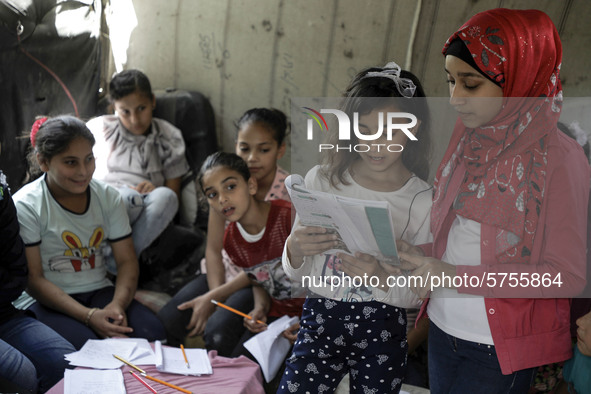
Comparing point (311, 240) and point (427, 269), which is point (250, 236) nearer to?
point (311, 240)

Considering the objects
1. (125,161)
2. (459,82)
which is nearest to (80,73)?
(125,161)

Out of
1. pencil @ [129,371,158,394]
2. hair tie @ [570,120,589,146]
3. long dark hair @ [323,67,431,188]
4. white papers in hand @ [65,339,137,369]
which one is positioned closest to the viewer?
long dark hair @ [323,67,431,188]

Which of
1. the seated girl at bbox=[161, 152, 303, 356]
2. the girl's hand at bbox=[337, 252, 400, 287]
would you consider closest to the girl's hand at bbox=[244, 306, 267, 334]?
the seated girl at bbox=[161, 152, 303, 356]

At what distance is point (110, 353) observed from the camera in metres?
1.66

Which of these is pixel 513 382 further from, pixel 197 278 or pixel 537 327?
pixel 197 278

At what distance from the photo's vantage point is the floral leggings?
1258 millimetres

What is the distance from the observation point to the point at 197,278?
Answer: 7.07 ft

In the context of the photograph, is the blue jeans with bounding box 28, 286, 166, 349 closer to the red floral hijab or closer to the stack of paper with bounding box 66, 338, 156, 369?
the stack of paper with bounding box 66, 338, 156, 369

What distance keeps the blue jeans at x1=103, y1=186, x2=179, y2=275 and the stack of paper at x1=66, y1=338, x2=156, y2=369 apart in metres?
0.46

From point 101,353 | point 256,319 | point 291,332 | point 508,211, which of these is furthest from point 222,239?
point 508,211

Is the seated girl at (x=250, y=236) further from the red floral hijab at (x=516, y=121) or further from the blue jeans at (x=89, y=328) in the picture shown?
the red floral hijab at (x=516, y=121)

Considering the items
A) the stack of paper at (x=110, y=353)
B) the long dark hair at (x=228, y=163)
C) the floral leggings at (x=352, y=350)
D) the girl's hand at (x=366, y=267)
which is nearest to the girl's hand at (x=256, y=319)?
the stack of paper at (x=110, y=353)

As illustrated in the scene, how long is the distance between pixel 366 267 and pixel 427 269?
13cm

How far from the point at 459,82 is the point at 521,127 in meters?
0.15
